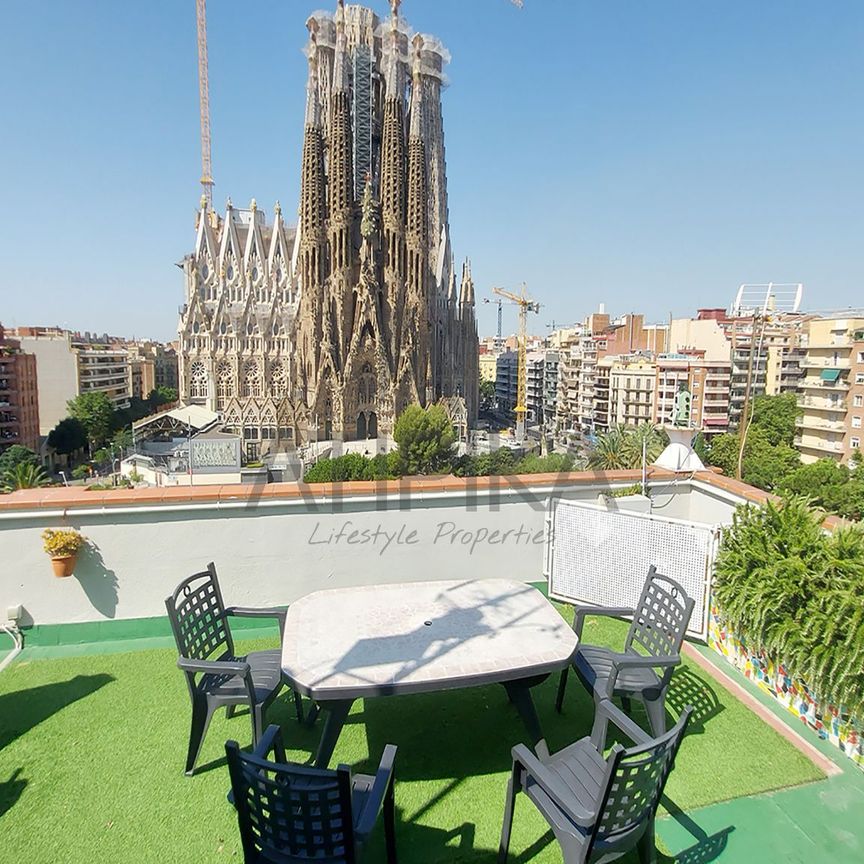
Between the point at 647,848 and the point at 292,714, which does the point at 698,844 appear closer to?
the point at 647,848

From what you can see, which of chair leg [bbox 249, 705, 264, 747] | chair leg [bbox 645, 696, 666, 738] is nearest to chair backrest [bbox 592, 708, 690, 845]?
chair leg [bbox 645, 696, 666, 738]

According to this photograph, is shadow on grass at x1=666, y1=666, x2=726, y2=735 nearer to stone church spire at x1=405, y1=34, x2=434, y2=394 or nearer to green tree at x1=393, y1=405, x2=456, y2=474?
green tree at x1=393, y1=405, x2=456, y2=474

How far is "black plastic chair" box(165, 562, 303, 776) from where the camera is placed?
2.41 meters

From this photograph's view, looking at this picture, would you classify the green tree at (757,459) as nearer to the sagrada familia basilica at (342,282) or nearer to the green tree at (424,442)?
the green tree at (424,442)

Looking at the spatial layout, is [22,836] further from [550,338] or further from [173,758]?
[550,338]

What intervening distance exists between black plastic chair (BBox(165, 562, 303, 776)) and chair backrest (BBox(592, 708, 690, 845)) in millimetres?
1443

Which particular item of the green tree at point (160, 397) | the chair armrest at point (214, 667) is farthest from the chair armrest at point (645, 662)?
the green tree at point (160, 397)

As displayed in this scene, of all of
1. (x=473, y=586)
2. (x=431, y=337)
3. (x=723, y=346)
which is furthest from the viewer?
A: (x=723, y=346)

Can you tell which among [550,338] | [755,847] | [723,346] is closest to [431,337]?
[723,346]

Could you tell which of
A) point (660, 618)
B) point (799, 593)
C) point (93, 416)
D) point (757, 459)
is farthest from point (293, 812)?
point (93, 416)

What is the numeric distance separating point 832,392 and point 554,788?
120ft

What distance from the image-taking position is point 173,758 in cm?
262

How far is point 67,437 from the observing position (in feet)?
112

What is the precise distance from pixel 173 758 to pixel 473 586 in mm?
1707
